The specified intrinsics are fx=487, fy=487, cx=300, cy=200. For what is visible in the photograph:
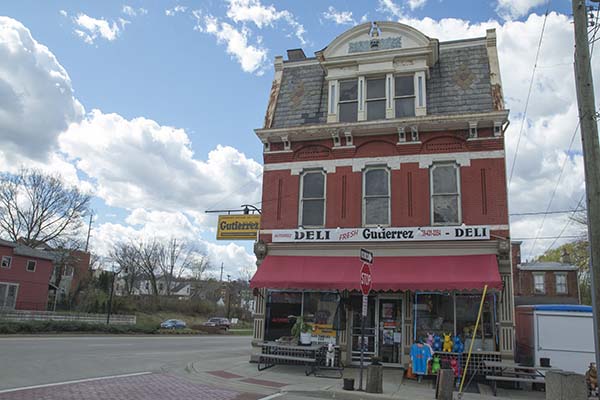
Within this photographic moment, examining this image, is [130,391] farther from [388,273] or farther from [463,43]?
[463,43]

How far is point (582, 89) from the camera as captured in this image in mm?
9281

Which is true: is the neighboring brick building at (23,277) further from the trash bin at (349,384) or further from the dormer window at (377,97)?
the trash bin at (349,384)

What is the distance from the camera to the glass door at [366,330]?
1559 cm

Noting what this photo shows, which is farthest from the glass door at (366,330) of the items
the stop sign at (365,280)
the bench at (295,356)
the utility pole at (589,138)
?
the utility pole at (589,138)

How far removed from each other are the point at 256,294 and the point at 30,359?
23.4 feet

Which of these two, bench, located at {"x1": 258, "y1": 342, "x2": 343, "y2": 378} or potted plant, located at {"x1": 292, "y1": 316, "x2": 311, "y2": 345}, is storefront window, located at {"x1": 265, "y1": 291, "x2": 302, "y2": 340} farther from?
bench, located at {"x1": 258, "y1": 342, "x2": 343, "y2": 378}

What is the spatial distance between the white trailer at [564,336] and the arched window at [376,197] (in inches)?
212

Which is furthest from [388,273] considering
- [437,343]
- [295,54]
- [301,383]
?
[295,54]

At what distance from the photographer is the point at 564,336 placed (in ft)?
45.4

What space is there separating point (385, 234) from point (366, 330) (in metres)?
3.17

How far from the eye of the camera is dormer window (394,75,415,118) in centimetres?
1684

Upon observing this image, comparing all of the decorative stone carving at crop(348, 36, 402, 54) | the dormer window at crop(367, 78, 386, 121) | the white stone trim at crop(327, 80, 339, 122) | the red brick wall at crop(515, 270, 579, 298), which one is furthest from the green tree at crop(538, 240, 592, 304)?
the white stone trim at crop(327, 80, 339, 122)

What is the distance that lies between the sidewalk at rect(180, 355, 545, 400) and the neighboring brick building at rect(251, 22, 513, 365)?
146cm

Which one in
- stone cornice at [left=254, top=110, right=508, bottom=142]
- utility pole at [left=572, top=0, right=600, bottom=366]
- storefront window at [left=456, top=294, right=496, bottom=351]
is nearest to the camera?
utility pole at [left=572, top=0, right=600, bottom=366]
